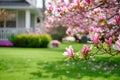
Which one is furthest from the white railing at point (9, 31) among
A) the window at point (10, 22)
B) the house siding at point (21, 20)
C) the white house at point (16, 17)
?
the house siding at point (21, 20)

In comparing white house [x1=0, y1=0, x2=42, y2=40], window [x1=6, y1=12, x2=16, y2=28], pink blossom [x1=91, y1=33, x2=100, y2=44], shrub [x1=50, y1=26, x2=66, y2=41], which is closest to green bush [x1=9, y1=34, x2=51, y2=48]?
white house [x1=0, y1=0, x2=42, y2=40]

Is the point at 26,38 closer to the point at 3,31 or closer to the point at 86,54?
the point at 3,31

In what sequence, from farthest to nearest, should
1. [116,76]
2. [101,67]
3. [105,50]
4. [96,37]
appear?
[101,67] → [116,76] → [105,50] → [96,37]

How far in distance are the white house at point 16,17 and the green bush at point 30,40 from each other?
3.96ft

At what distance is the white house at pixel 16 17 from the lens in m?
25.2

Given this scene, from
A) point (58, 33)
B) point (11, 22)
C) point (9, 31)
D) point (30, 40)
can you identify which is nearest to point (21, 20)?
point (11, 22)

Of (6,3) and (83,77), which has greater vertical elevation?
(6,3)

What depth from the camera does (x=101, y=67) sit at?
10938mm

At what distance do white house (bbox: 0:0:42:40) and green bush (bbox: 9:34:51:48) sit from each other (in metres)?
1.21

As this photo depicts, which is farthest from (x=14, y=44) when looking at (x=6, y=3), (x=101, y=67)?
(x=101, y=67)

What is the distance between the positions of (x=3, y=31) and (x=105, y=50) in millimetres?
21995

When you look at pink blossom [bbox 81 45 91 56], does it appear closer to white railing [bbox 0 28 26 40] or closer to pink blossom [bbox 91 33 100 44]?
pink blossom [bbox 91 33 100 44]

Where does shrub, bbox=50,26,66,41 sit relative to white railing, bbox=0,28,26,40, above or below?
below

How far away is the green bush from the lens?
23.9 meters
